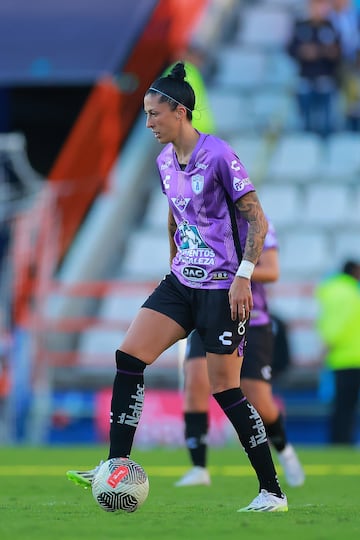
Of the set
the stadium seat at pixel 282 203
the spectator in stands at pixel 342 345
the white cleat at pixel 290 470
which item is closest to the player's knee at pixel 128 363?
the white cleat at pixel 290 470

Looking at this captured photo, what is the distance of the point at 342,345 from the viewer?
1450cm

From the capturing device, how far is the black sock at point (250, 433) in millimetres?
6527

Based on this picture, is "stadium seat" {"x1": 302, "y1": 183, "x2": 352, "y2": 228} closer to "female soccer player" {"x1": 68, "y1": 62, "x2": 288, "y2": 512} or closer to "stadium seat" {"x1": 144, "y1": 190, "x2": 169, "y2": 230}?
"stadium seat" {"x1": 144, "y1": 190, "x2": 169, "y2": 230}

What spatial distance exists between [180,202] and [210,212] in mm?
161

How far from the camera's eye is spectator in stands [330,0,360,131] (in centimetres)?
1988

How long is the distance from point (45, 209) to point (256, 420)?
11.1m

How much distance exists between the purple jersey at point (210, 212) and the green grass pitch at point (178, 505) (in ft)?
3.75

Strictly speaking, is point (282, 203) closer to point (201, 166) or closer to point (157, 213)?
point (157, 213)

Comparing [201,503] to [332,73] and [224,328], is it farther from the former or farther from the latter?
[332,73]

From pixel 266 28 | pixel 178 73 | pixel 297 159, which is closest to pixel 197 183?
pixel 178 73

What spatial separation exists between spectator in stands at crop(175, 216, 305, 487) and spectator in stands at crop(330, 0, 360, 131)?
11305 millimetres

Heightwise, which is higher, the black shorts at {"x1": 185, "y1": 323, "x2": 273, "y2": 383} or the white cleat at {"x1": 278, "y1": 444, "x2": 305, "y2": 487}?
the black shorts at {"x1": 185, "y1": 323, "x2": 273, "y2": 383}

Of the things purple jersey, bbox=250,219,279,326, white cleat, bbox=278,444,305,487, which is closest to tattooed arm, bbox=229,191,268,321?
purple jersey, bbox=250,219,279,326

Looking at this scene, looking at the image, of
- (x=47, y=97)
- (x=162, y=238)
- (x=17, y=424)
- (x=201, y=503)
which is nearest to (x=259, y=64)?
(x=47, y=97)
